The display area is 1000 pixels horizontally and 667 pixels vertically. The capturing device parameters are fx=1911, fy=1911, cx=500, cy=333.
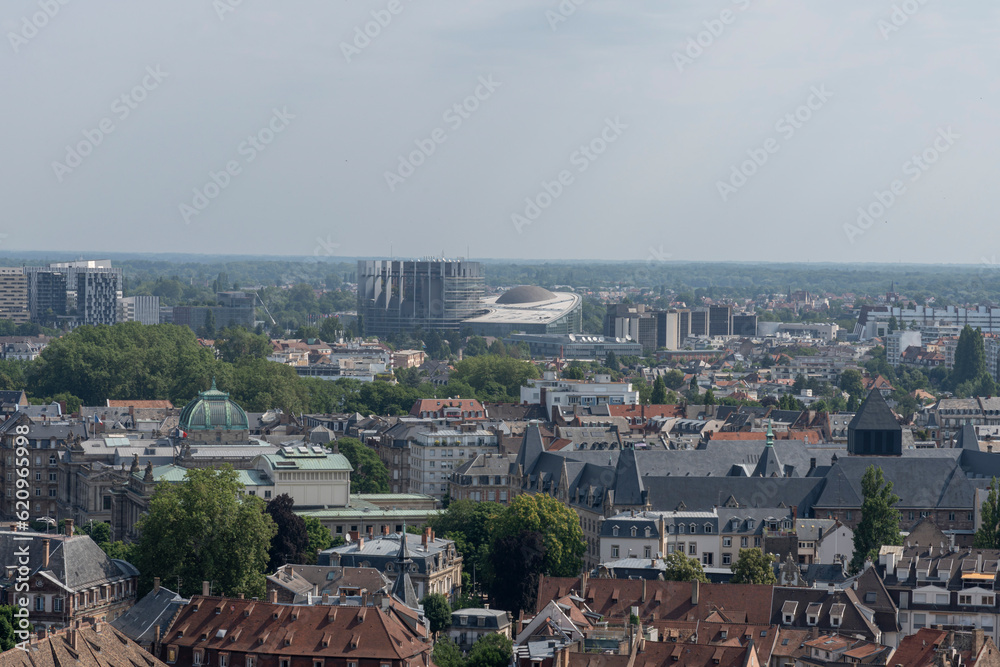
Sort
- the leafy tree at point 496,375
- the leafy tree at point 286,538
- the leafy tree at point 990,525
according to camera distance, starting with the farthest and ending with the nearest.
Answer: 1. the leafy tree at point 496,375
2. the leafy tree at point 990,525
3. the leafy tree at point 286,538

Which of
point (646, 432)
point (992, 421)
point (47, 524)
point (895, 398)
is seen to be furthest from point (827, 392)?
point (47, 524)

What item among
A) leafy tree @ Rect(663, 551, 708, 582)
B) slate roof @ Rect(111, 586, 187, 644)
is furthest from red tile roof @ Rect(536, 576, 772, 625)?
slate roof @ Rect(111, 586, 187, 644)

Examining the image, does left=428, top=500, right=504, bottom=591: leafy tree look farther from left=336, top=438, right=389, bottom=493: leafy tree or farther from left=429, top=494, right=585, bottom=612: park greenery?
left=336, top=438, right=389, bottom=493: leafy tree

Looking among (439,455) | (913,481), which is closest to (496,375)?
(439,455)

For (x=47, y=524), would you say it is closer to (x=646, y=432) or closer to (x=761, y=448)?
(x=761, y=448)

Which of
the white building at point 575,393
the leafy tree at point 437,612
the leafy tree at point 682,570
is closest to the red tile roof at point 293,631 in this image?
the leafy tree at point 437,612

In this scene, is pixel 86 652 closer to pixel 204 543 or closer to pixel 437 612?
pixel 204 543

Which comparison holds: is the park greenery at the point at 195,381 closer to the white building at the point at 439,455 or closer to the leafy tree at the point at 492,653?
the white building at the point at 439,455
